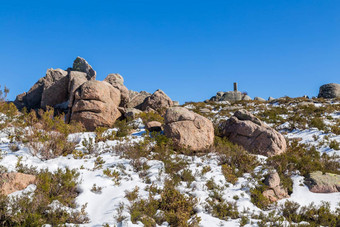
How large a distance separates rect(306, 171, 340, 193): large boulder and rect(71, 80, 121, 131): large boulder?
9953 millimetres

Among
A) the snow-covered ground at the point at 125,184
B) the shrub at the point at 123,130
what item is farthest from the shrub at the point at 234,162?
the shrub at the point at 123,130

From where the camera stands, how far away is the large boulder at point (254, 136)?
10109mm

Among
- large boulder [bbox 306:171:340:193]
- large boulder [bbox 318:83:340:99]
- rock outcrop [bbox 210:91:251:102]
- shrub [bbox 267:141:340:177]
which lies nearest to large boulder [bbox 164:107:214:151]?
shrub [bbox 267:141:340:177]

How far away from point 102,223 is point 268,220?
3.95 m

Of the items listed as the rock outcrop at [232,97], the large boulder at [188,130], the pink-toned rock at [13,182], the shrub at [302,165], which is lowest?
the pink-toned rock at [13,182]

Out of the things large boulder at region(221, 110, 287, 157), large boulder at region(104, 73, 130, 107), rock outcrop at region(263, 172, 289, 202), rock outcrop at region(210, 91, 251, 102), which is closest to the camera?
rock outcrop at region(263, 172, 289, 202)

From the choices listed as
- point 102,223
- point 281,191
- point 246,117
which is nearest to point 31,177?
point 102,223

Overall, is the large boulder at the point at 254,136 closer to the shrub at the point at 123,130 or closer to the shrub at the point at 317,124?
the shrub at the point at 317,124

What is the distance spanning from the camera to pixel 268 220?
5.73m

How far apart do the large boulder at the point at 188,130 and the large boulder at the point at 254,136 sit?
51.9 inches

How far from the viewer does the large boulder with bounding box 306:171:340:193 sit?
7.30 metres

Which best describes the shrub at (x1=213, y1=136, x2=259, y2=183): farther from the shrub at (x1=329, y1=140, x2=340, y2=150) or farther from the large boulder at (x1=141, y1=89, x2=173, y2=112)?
the large boulder at (x1=141, y1=89, x2=173, y2=112)

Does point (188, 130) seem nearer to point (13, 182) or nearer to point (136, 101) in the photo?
point (13, 182)

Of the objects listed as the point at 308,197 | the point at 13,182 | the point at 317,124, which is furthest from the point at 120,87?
the point at 308,197
